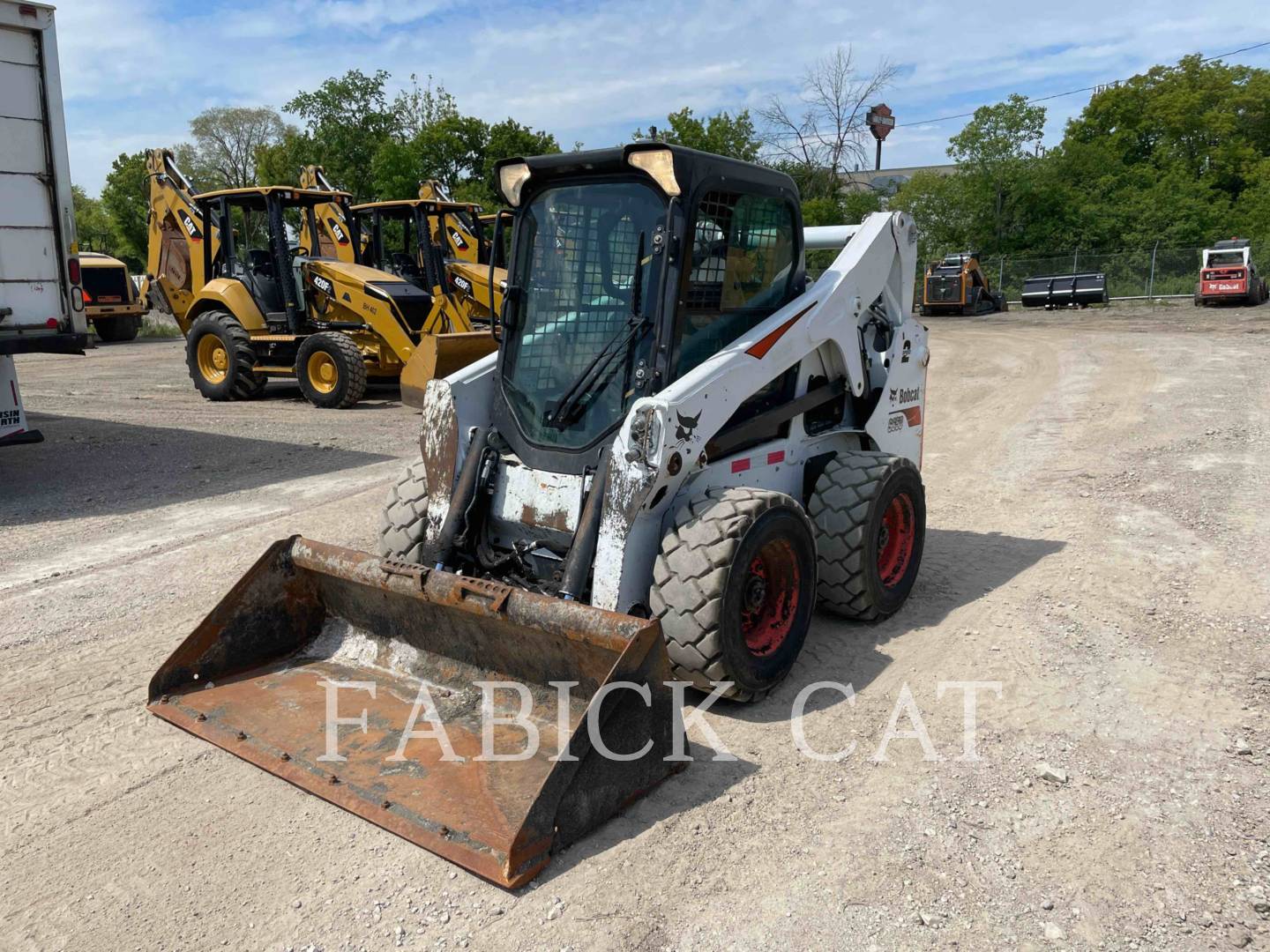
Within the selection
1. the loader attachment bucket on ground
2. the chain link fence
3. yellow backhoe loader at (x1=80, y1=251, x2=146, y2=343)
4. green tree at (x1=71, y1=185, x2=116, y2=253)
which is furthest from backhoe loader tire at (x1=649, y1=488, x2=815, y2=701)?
green tree at (x1=71, y1=185, x2=116, y2=253)

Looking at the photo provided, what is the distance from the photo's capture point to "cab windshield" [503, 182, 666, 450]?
4.46 m

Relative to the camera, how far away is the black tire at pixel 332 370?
13516 mm

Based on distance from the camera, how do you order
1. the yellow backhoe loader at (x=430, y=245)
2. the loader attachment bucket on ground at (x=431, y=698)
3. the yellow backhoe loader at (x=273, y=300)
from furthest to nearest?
the yellow backhoe loader at (x=430, y=245), the yellow backhoe loader at (x=273, y=300), the loader attachment bucket on ground at (x=431, y=698)

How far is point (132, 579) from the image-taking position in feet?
19.9

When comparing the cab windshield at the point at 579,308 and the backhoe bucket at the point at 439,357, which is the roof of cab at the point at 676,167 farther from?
the backhoe bucket at the point at 439,357

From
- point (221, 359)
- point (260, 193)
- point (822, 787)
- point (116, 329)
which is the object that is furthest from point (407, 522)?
point (116, 329)

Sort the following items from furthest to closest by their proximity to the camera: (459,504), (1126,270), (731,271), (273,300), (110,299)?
(1126,270)
(110,299)
(273,300)
(731,271)
(459,504)

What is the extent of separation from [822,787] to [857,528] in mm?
1556

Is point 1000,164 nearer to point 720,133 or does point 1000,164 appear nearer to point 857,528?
point 720,133

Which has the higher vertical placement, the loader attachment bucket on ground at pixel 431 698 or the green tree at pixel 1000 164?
the green tree at pixel 1000 164

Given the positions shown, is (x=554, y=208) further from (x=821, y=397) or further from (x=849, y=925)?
(x=849, y=925)

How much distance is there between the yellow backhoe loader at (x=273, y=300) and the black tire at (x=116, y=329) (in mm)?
13565

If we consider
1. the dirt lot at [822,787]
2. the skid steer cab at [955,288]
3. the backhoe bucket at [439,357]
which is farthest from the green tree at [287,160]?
the dirt lot at [822,787]

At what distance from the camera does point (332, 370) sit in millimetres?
13789
